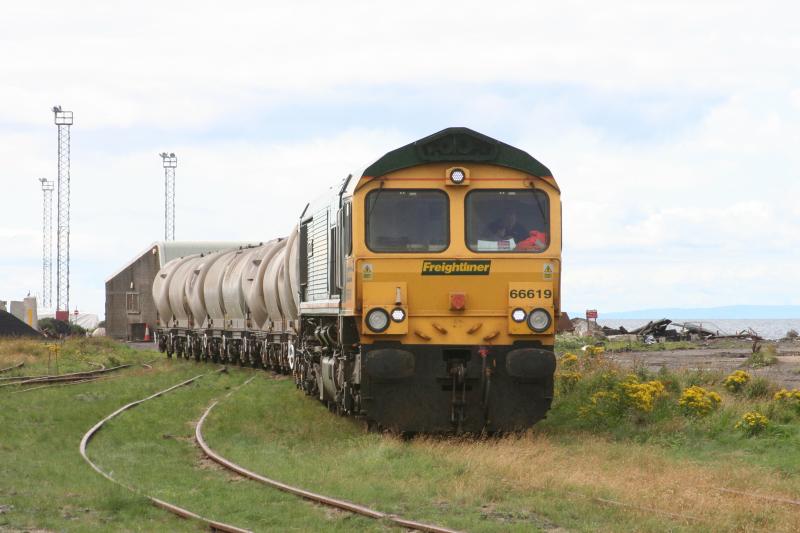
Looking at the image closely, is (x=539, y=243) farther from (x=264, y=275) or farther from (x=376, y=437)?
(x=264, y=275)

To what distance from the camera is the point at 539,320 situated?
621 inches

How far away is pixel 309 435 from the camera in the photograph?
17.5 meters

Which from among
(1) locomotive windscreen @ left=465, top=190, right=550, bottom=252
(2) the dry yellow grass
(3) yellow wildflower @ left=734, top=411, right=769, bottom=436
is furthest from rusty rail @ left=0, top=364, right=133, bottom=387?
(3) yellow wildflower @ left=734, top=411, right=769, bottom=436

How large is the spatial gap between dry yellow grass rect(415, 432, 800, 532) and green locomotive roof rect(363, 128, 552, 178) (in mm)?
3593

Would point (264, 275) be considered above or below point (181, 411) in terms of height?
above

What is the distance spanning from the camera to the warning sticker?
15.7 meters

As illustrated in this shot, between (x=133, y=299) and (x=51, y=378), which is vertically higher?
(x=133, y=299)

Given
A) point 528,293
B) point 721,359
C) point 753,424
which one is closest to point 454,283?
point 528,293

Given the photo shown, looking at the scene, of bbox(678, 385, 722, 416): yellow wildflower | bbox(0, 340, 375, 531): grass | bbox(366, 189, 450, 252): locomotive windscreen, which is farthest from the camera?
bbox(678, 385, 722, 416): yellow wildflower

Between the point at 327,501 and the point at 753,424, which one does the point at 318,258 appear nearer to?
the point at 753,424

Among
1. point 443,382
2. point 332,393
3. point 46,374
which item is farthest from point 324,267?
point 46,374

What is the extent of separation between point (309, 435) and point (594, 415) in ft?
13.8

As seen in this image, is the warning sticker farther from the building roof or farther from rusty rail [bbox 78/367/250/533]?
the building roof

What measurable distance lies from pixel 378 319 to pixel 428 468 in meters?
2.79
